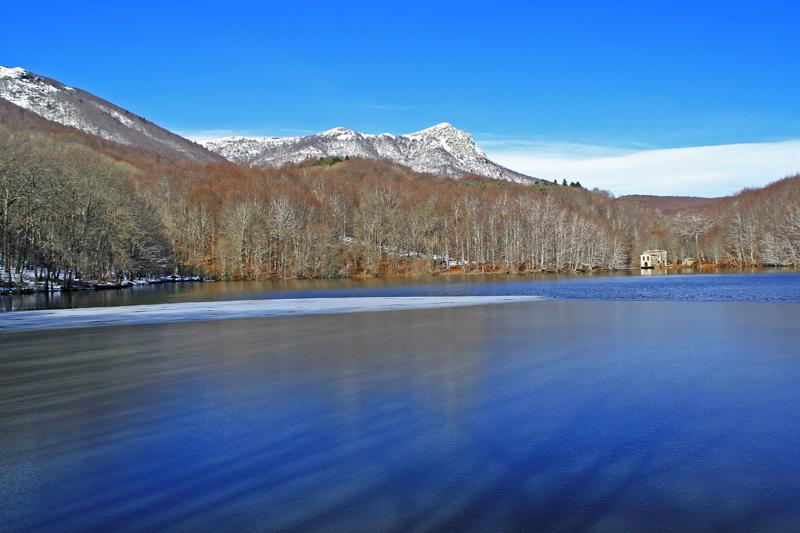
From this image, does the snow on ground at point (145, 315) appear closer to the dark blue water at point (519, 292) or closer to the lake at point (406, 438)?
the dark blue water at point (519, 292)

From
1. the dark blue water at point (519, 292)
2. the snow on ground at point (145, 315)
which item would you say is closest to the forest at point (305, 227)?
the dark blue water at point (519, 292)

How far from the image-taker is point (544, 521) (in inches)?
142

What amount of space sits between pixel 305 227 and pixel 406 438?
74.3 meters

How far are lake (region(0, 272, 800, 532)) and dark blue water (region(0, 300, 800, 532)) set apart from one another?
0.02m

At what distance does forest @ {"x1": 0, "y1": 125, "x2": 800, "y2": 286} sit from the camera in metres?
42.4

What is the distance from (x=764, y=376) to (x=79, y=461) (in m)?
9.20

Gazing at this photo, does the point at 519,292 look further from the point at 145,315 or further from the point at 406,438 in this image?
the point at 406,438

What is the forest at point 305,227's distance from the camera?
42.4m

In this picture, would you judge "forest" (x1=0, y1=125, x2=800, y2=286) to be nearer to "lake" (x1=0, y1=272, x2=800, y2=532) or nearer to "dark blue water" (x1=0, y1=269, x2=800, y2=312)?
"dark blue water" (x1=0, y1=269, x2=800, y2=312)

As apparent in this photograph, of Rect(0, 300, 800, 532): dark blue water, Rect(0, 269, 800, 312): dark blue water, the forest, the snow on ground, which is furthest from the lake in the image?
the forest

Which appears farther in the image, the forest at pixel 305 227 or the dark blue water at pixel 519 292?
the forest at pixel 305 227

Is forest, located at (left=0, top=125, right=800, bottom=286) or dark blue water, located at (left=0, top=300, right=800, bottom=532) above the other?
forest, located at (left=0, top=125, right=800, bottom=286)

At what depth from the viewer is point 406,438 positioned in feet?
17.5

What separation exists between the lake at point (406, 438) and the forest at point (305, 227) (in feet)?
119
